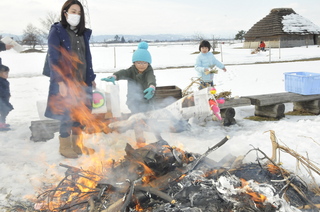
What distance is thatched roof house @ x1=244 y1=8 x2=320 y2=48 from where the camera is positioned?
104 feet

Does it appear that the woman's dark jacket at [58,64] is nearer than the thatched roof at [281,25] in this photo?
Yes

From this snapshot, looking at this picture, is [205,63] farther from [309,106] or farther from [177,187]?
[177,187]

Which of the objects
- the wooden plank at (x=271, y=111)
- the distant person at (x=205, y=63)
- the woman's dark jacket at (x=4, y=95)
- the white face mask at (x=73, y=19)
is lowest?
the wooden plank at (x=271, y=111)

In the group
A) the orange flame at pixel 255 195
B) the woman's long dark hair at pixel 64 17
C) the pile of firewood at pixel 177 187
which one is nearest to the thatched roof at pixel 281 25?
the woman's long dark hair at pixel 64 17

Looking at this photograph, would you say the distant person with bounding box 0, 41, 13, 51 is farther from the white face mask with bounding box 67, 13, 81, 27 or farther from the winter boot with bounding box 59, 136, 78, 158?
the winter boot with bounding box 59, 136, 78, 158

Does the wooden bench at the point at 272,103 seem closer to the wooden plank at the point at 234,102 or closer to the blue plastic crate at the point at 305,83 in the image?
the wooden plank at the point at 234,102

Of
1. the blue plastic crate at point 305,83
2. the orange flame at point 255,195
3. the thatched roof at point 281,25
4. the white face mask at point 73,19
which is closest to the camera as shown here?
the orange flame at point 255,195

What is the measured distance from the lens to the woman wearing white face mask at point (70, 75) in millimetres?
3674

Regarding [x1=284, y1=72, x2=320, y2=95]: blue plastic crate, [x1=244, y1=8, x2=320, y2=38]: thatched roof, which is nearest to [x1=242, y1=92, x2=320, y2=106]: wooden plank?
[x1=284, y1=72, x2=320, y2=95]: blue plastic crate

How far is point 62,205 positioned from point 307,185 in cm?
245

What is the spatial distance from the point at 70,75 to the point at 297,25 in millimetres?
36093

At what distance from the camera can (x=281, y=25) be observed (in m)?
32.5

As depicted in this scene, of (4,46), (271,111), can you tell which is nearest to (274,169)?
(271,111)

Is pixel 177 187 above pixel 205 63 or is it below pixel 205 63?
below
